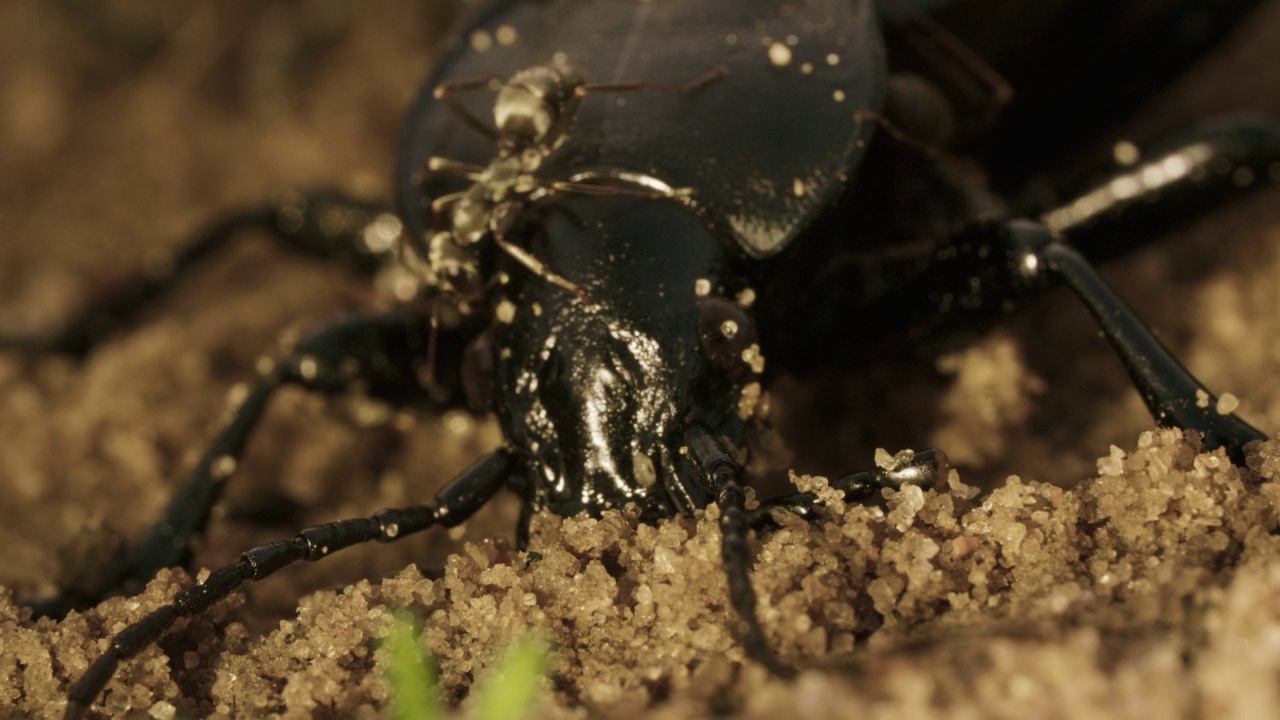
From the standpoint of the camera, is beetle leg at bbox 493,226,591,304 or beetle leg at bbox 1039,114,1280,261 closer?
beetle leg at bbox 493,226,591,304

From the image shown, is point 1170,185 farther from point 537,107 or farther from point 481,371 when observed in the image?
point 481,371

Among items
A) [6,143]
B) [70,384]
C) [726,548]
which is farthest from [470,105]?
[6,143]

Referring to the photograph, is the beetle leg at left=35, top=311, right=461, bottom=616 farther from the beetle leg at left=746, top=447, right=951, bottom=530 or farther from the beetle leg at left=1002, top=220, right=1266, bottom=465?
the beetle leg at left=1002, top=220, right=1266, bottom=465

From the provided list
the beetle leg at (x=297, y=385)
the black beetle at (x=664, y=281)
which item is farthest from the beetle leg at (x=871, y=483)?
the beetle leg at (x=297, y=385)

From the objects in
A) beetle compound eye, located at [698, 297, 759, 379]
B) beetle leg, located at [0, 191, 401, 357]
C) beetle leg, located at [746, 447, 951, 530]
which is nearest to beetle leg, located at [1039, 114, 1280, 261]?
beetle compound eye, located at [698, 297, 759, 379]

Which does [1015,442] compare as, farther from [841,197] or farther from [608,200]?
[608,200]

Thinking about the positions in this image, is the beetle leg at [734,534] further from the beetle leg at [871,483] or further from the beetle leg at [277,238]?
the beetle leg at [277,238]
